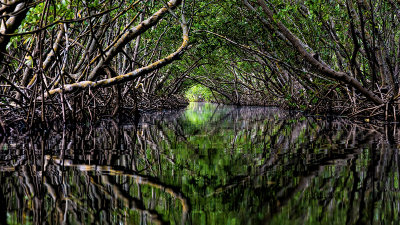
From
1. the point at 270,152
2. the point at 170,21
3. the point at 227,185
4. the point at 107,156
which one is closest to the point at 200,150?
the point at 270,152

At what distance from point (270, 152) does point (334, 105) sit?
8.45m

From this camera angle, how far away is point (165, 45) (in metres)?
12.6

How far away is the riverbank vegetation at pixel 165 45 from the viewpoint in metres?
4.57

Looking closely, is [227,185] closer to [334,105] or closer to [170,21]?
[170,21]

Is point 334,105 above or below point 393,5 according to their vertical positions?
below

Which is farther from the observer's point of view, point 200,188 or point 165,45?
point 165,45

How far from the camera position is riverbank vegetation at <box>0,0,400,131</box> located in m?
4.57

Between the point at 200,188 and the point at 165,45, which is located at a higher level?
the point at 165,45

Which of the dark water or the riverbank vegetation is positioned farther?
the riverbank vegetation

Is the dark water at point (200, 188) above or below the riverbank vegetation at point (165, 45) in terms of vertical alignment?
below

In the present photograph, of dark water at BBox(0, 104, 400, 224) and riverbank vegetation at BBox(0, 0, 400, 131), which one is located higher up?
riverbank vegetation at BBox(0, 0, 400, 131)

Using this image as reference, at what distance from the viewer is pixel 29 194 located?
153 cm

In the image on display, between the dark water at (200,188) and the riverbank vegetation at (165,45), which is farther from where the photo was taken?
the riverbank vegetation at (165,45)

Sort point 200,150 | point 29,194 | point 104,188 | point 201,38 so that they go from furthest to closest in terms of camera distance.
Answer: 1. point 201,38
2. point 200,150
3. point 104,188
4. point 29,194
